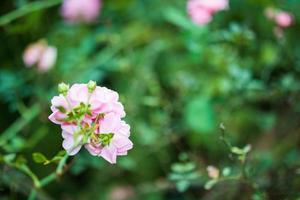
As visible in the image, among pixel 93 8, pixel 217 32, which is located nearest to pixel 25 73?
pixel 93 8

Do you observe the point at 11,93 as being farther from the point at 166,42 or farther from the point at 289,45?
the point at 289,45

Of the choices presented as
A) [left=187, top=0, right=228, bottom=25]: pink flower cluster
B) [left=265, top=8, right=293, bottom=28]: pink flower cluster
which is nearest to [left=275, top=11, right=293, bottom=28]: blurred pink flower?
[left=265, top=8, right=293, bottom=28]: pink flower cluster

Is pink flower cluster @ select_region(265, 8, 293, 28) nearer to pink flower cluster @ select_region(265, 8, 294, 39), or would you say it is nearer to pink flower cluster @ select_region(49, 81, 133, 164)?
pink flower cluster @ select_region(265, 8, 294, 39)

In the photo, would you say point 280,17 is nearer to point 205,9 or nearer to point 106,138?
point 205,9

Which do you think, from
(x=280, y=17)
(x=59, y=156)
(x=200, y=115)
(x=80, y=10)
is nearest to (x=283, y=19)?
(x=280, y=17)

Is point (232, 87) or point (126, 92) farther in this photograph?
point (126, 92)

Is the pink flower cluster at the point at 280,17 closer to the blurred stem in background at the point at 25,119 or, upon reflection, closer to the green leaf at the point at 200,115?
the green leaf at the point at 200,115
